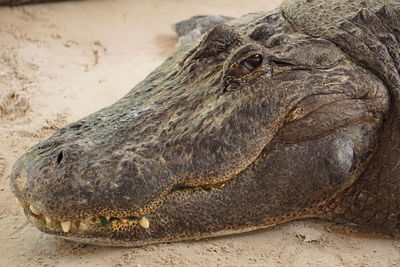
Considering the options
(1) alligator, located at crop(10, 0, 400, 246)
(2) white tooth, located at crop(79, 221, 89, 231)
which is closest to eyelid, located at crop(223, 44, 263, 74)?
(1) alligator, located at crop(10, 0, 400, 246)

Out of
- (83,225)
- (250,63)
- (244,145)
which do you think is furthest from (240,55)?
(83,225)

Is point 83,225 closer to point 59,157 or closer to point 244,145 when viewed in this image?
point 59,157

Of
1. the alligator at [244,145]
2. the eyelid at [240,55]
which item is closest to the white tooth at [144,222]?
the alligator at [244,145]

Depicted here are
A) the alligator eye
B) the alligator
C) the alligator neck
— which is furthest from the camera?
the alligator neck

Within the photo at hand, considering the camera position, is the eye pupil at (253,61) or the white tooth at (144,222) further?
the eye pupil at (253,61)

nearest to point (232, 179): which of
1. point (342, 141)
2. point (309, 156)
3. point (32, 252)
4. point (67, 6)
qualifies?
point (309, 156)

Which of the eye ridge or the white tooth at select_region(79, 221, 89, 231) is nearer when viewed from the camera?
the white tooth at select_region(79, 221, 89, 231)

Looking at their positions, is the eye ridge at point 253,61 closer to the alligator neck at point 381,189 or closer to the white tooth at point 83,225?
the alligator neck at point 381,189

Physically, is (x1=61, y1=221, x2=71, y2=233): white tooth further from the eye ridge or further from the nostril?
the eye ridge

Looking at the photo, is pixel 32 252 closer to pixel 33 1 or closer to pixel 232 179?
pixel 232 179
